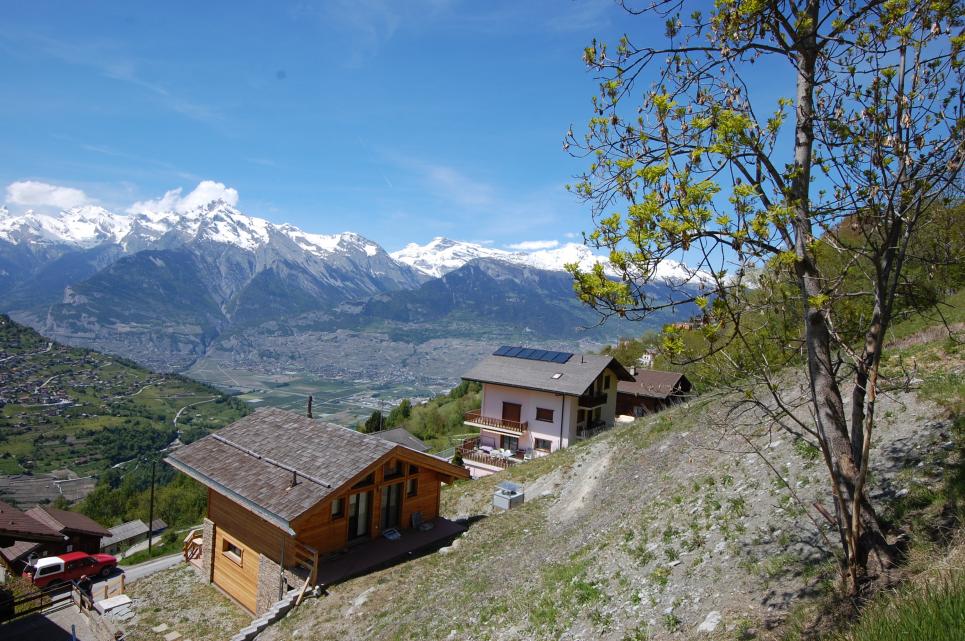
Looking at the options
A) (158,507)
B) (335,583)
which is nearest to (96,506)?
(158,507)

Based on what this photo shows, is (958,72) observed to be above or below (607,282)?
above

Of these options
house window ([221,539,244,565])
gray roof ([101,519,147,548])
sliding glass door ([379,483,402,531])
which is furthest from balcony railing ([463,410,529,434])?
gray roof ([101,519,147,548])

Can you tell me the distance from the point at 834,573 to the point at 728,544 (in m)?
2.49

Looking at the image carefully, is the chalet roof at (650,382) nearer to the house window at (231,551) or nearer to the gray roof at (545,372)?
the gray roof at (545,372)

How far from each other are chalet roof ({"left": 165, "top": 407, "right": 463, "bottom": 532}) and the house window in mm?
2245

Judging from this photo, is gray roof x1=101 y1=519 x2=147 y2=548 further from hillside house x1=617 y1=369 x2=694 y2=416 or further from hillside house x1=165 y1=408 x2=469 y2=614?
hillside house x1=617 y1=369 x2=694 y2=416

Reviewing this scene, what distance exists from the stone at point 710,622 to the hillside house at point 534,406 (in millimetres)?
31466

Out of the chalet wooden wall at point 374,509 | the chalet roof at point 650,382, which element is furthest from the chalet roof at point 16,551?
the chalet roof at point 650,382

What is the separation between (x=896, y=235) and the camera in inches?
242

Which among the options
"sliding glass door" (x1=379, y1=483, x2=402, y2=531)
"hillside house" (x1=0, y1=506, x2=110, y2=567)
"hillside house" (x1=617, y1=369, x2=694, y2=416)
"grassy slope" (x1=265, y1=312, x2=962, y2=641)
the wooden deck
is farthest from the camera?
"hillside house" (x1=617, y1=369, x2=694, y2=416)

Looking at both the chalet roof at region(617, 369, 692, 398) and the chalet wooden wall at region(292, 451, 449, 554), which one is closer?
the chalet wooden wall at region(292, 451, 449, 554)

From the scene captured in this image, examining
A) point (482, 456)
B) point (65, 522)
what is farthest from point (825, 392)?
point (65, 522)

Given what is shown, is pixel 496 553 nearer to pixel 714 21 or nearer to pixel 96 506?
pixel 714 21

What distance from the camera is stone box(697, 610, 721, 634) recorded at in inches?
309
